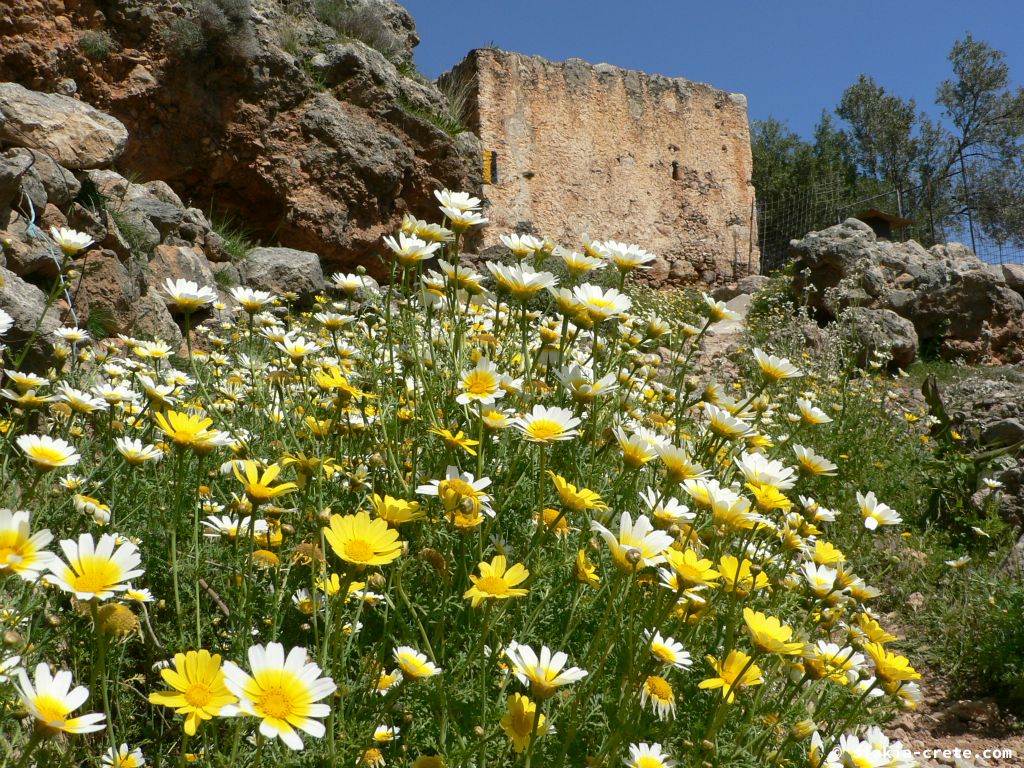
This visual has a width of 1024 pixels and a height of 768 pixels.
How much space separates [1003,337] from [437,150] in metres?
A: 7.41

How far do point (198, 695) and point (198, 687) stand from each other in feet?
0.04

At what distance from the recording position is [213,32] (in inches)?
276

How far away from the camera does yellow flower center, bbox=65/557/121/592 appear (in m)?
0.93

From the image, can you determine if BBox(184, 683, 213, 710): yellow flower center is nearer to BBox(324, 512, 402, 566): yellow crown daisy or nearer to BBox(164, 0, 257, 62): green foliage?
BBox(324, 512, 402, 566): yellow crown daisy

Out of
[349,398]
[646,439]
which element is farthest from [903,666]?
[349,398]

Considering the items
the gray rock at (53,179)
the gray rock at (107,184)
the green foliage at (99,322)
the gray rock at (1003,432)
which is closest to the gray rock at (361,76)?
the gray rock at (107,184)

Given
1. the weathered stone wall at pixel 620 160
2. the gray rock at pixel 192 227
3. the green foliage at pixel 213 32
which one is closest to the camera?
the gray rock at pixel 192 227

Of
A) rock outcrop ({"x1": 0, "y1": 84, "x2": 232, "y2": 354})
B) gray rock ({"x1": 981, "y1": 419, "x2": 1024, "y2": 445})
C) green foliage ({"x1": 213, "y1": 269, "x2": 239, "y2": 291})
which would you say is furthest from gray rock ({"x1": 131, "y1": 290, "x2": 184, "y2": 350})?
gray rock ({"x1": 981, "y1": 419, "x2": 1024, "y2": 445})

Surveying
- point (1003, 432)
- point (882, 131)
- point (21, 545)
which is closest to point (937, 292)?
point (1003, 432)

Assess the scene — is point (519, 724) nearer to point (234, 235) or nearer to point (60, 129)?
point (60, 129)

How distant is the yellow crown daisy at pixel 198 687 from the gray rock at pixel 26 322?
237 cm

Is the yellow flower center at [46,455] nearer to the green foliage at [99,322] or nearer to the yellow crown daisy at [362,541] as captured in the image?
the yellow crown daisy at [362,541]

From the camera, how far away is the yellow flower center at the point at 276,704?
2.78 ft

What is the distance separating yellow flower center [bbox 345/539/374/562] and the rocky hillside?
680 cm
